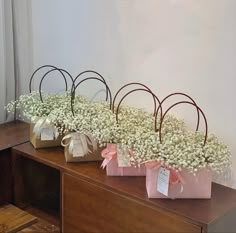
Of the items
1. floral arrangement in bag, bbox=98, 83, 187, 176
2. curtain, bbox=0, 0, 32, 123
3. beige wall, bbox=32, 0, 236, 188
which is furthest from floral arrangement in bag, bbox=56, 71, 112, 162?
curtain, bbox=0, 0, 32, 123

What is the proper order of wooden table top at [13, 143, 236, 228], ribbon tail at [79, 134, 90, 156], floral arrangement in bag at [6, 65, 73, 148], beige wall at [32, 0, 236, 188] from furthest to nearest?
floral arrangement in bag at [6, 65, 73, 148] → ribbon tail at [79, 134, 90, 156] → beige wall at [32, 0, 236, 188] → wooden table top at [13, 143, 236, 228]

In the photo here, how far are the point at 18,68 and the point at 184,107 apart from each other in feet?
3.69

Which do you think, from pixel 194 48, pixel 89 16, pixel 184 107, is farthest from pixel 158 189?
pixel 89 16

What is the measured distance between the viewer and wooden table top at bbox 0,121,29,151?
2422 millimetres

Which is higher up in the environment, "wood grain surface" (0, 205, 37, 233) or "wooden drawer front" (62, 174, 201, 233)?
"wooden drawer front" (62, 174, 201, 233)

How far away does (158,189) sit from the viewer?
1.87 metres

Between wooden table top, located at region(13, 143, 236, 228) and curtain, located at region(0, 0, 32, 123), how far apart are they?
55cm

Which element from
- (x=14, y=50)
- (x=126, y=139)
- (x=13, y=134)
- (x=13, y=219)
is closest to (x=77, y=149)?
(x=126, y=139)

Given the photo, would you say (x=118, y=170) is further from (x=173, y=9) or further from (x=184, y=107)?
(x=173, y=9)

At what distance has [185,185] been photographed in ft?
6.10

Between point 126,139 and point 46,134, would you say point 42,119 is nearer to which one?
point 46,134

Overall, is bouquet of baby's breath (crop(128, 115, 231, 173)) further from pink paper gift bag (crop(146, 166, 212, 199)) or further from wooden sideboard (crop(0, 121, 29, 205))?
wooden sideboard (crop(0, 121, 29, 205))

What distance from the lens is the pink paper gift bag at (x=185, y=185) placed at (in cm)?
184

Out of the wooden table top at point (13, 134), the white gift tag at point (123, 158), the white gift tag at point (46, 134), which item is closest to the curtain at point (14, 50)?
the wooden table top at point (13, 134)
